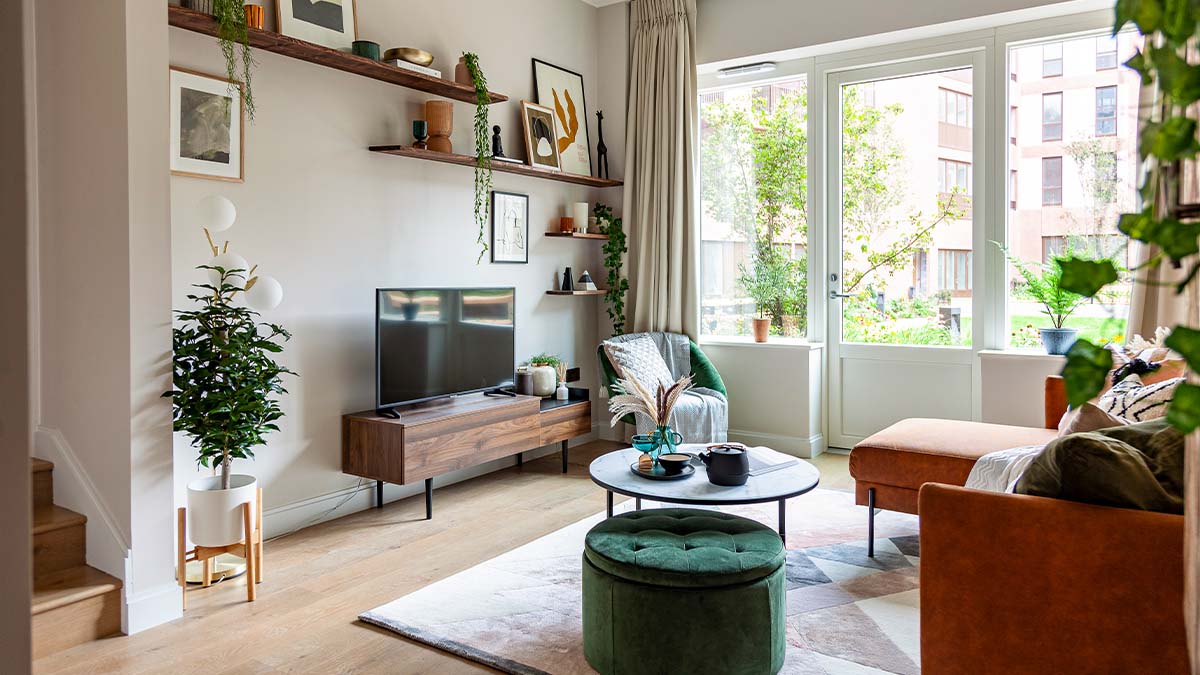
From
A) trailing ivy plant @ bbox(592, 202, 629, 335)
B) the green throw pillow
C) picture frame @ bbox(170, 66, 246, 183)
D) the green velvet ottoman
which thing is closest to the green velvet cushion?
the green velvet ottoman

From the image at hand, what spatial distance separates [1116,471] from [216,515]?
110 inches

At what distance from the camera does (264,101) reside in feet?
11.4

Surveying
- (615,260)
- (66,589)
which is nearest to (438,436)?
(66,589)

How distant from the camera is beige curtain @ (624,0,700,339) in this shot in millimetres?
5371

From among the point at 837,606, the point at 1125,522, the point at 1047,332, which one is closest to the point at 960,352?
the point at 1047,332

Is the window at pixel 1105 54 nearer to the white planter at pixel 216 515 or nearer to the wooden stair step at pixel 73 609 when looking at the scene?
the white planter at pixel 216 515

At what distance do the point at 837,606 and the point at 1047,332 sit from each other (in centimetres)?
245

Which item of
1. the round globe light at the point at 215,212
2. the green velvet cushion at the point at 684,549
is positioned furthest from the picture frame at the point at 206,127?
the green velvet cushion at the point at 684,549

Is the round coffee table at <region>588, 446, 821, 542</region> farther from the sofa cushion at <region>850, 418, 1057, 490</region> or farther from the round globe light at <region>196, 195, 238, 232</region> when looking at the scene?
the round globe light at <region>196, 195, 238, 232</region>

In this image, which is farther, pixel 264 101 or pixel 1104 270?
pixel 264 101

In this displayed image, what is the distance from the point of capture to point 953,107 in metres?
4.86

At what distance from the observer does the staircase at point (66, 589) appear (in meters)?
2.48

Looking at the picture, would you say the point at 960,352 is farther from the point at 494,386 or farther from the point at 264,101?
the point at 264,101

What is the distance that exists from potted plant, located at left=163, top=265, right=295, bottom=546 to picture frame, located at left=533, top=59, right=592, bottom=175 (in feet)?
9.04
